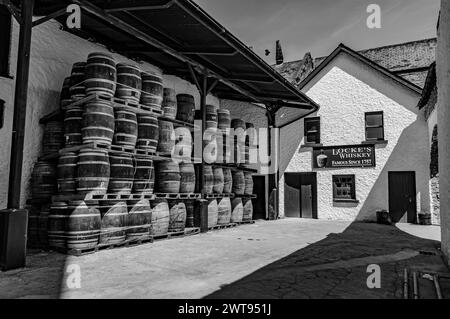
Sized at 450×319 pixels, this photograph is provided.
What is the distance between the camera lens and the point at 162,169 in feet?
25.7

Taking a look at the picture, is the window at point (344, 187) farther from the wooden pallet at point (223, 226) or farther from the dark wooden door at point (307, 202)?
the wooden pallet at point (223, 226)

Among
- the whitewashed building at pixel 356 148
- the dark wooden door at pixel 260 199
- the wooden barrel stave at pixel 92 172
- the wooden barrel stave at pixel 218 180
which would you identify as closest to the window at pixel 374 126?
the whitewashed building at pixel 356 148

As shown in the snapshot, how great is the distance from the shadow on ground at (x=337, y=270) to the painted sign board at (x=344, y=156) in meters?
5.91

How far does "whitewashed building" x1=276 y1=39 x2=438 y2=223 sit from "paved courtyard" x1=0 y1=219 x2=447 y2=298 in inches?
226

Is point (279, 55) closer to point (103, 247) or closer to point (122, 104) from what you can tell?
point (122, 104)

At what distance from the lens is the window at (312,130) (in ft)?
47.3

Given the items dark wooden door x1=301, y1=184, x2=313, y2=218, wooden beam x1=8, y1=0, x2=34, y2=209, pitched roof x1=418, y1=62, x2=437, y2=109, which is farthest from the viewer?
dark wooden door x1=301, y1=184, x2=313, y2=218

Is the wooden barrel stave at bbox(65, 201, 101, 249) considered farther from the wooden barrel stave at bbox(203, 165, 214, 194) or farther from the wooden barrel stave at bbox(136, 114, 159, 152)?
the wooden barrel stave at bbox(203, 165, 214, 194)

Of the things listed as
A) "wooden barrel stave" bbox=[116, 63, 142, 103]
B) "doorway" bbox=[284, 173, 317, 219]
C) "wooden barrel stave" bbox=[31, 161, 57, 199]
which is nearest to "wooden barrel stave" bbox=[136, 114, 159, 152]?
"wooden barrel stave" bbox=[116, 63, 142, 103]

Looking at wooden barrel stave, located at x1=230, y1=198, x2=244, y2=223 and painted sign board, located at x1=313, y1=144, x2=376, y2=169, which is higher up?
painted sign board, located at x1=313, y1=144, x2=376, y2=169

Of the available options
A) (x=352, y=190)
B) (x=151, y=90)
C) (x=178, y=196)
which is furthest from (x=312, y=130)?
(x=151, y=90)

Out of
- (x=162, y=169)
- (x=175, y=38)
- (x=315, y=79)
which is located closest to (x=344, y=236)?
(x=162, y=169)

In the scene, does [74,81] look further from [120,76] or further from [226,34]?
[226,34]

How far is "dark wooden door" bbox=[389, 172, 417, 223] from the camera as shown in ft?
41.0
